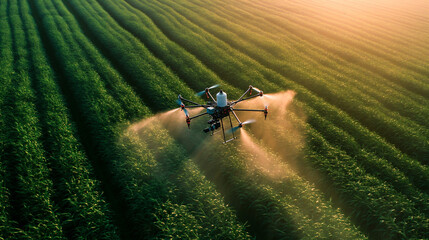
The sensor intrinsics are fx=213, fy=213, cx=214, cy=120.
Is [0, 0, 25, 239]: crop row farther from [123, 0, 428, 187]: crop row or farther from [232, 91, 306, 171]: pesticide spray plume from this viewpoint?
[123, 0, 428, 187]: crop row

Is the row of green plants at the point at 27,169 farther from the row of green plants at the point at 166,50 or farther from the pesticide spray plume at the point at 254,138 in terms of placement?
the row of green plants at the point at 166,50

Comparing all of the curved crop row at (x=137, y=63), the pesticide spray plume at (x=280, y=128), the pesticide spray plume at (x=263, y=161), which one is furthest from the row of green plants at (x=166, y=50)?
the pesticide spray plume at (x=263, y=161)

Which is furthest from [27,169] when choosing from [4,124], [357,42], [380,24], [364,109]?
[380,24]

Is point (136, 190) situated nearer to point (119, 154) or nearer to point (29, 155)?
point (119, 154)

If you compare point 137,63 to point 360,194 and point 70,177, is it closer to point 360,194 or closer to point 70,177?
point 70,177

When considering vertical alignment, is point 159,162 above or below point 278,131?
below

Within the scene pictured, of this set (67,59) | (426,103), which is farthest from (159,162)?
(426,103)
